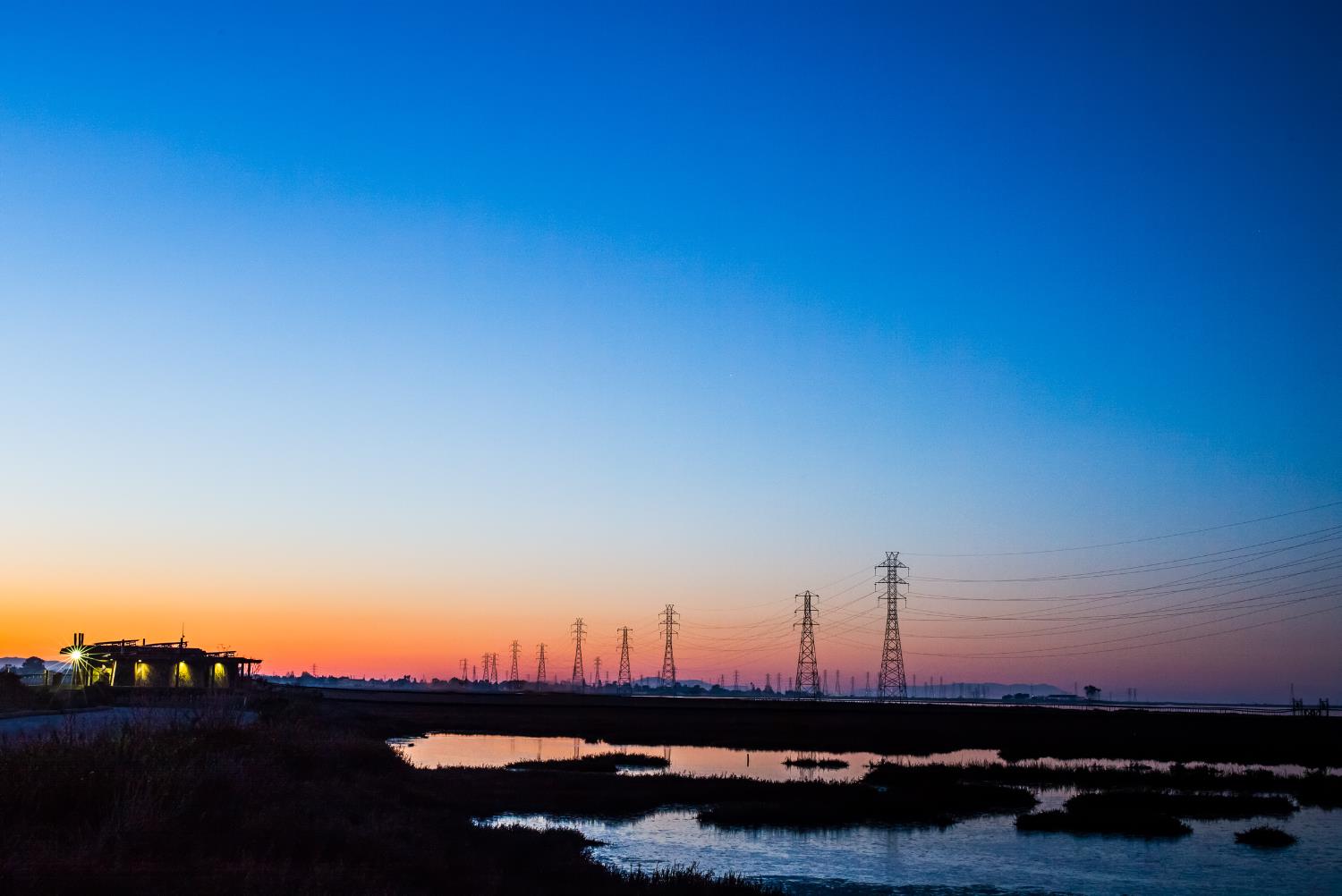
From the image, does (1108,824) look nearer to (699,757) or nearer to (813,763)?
(813,763)

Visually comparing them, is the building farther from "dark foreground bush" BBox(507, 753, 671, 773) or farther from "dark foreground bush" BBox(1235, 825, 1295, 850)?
"dark foreground bush" BBox(1235, 825, 1295, 850)

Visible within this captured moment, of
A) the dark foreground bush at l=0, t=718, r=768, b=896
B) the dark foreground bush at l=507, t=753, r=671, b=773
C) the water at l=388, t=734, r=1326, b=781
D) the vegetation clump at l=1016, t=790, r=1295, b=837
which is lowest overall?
the water at l=388, t=734, r=1326, b=781

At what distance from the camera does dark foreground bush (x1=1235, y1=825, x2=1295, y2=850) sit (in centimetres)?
3438

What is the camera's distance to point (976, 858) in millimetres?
31516

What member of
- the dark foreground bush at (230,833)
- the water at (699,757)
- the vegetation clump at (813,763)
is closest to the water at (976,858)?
the dark foreground bush at (230,833)

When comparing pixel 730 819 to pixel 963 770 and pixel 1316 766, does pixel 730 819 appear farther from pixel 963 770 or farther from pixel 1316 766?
pixel 1316 766

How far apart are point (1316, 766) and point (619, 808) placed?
4910cm

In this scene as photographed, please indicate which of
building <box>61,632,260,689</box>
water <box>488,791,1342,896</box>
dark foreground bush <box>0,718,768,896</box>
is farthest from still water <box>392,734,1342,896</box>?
building <box>61,632,260,689</box>

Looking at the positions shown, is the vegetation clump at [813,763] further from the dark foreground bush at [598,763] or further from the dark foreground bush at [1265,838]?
the dark foreground bush at [1265,838]

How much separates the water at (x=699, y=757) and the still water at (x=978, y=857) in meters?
17.0

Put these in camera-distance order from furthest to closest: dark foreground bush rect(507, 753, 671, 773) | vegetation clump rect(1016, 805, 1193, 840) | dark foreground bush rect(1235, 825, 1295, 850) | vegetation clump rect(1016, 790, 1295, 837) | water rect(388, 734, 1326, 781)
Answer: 1. water rect(388, 734, 1326, 781)
2. dark foreground bush rect(507, 753, 671, 773)
3. vegetation clump rect(1016, 790, 1295, 837)
4. vegetation clump rect(1016, 805, 1193, 840)
5. dark foreground bush rect(1235, 825, 1295, 850)

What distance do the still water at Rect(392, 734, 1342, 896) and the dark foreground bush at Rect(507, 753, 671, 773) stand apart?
16408 mm

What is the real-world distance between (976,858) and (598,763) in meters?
29.9

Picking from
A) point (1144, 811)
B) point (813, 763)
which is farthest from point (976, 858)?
point (813, 763)
